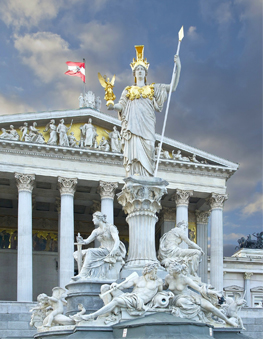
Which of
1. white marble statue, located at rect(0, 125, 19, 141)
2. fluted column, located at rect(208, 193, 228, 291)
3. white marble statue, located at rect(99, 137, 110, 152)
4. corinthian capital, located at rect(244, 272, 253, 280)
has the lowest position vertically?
corinthian capital, located at rect(244, 272, 253, 280)

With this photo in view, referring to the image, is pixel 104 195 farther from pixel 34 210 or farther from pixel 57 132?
pixel 34 210

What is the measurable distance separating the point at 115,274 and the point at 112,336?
311 centimetres

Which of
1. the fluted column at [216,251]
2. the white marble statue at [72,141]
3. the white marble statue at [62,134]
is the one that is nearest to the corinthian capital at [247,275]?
the fluted column at [216,251]

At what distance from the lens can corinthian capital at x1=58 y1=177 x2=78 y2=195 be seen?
45.9 m

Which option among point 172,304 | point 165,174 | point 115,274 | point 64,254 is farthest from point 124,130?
point 165,174

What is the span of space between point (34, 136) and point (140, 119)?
3118 centimetres

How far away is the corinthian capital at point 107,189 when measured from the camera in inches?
1845

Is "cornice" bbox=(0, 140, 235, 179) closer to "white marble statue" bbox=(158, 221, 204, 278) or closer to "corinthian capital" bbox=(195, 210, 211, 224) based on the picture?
"corinthian capital" bbox=(195, 210, 211, 224)

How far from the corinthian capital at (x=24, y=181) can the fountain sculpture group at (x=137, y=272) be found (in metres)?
28.3

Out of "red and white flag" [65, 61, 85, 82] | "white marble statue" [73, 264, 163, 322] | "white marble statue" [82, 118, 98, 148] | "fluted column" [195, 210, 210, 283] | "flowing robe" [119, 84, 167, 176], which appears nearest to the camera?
"white marble statue" [73, 264, 163, 322]

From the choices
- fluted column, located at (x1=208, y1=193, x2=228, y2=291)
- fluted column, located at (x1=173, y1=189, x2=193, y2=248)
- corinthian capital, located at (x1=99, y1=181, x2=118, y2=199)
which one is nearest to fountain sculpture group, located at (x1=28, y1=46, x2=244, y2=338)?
corinthian capital, located at (x1=99, y1=181, x2=118, y2=199)

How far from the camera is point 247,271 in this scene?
195ft

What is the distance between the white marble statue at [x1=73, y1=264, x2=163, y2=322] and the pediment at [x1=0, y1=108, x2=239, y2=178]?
3466 centimetres

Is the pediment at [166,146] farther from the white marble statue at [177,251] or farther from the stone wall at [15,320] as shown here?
the white marble statue at [177,251]
